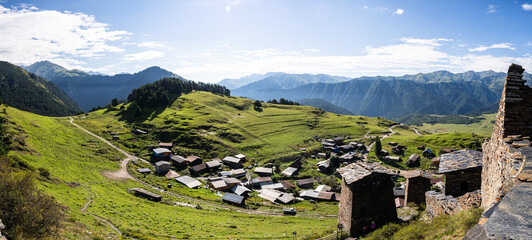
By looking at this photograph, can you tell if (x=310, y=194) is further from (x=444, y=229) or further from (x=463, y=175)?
(x=444, y=229)

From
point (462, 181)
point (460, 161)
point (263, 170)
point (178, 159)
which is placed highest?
point (460, 161)

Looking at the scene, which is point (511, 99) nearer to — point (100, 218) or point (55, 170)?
point (100, 218)

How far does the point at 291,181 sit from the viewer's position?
9481cm

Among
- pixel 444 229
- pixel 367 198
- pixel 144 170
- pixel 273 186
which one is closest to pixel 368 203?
pixel 367 198

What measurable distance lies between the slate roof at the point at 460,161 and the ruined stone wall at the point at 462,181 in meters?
0.31

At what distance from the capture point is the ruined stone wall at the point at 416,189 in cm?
2455

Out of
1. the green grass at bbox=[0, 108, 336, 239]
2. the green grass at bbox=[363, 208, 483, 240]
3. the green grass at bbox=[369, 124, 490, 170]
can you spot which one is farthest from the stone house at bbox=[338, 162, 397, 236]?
the green grass at bbox=[369, 124, 490, 170]

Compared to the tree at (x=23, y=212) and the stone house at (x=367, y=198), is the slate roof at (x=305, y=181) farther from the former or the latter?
the tree at (x=23, y=212)

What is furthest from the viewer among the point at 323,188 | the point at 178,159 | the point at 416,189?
the point at 178,159

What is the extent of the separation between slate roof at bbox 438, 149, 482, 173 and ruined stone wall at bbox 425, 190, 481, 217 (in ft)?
6.79

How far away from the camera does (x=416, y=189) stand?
24.7m

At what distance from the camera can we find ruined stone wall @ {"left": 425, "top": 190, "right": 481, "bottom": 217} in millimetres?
14719

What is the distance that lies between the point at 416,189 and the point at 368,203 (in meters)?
8.23

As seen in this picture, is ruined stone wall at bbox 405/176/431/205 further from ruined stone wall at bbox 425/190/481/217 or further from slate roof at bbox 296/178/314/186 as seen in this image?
slate roof at bbox 296/178/314/186
